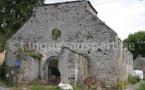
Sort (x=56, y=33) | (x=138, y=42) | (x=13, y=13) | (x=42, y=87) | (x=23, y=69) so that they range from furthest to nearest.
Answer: (x=138, y=42) < (x=13, y=13) < (x=56, y=33) < (x=23, y=69) < (x=42, y=87)

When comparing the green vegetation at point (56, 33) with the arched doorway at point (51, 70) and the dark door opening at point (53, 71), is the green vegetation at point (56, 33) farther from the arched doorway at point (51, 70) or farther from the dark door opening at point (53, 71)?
the dark door opening at point (53, 71)

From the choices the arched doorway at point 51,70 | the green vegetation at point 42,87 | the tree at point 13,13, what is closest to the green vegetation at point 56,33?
the arched doorway at point 51,70

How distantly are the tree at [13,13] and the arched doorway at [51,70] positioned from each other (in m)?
10.4

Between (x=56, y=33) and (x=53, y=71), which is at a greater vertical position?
(x=56, y=33)

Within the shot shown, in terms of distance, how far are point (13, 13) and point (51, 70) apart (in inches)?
480

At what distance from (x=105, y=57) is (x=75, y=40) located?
2.99 metres

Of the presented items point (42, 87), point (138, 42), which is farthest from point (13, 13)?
point (138, 42)

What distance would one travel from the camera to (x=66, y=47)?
24969 millimetres

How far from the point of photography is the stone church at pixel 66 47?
25.3 metres

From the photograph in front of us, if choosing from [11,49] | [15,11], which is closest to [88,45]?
[11,49]

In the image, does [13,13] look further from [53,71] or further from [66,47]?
[66,47]

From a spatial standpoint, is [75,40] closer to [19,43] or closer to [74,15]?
[74,15]

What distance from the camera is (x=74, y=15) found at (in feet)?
89.1

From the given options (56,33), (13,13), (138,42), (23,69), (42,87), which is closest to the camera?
(42,87)
